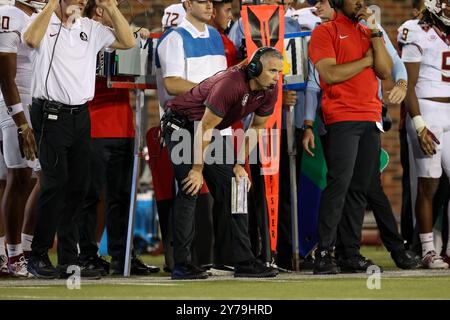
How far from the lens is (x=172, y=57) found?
816cm

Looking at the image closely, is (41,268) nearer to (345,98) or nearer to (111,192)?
(111,192)

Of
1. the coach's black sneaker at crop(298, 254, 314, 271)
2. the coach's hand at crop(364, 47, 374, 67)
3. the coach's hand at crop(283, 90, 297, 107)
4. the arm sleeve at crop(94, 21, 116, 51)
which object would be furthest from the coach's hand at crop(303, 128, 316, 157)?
the arm sleeve at crop(94, 21, 116, 51)

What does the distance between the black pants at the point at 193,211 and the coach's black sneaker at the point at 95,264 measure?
2.63 feet

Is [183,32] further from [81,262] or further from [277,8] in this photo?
[81,262]

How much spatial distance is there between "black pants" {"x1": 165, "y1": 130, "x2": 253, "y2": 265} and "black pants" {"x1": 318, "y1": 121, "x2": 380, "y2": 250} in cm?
51

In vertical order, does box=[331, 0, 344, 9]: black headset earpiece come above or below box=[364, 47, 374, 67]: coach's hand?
above

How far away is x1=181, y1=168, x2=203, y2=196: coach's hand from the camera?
25.3 ft

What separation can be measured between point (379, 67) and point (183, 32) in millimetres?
1264

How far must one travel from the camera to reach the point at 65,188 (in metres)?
7.95

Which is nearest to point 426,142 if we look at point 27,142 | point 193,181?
point 193,181

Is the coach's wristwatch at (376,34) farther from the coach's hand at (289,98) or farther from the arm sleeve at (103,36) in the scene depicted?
the arm sleeve at (103,36)

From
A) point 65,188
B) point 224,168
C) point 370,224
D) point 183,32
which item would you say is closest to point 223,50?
point 183,32

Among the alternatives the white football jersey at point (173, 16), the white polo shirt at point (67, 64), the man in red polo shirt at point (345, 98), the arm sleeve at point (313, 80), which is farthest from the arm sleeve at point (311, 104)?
the white football jersey at point (173, 16)

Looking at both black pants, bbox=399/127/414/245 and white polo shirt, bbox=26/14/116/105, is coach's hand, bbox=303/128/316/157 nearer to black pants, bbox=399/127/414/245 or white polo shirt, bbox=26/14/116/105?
black pants, bbox=399/127/414/245
